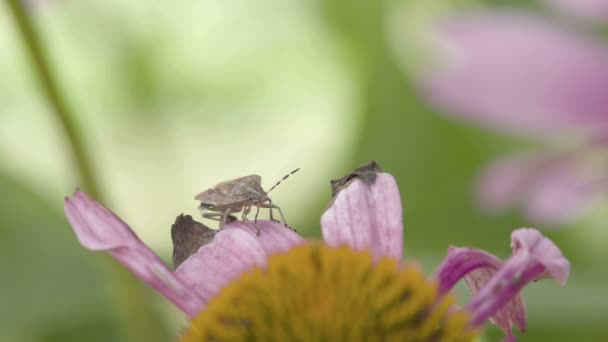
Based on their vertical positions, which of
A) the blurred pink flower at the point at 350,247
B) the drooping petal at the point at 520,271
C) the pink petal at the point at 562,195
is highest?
the pink petal at the point at 562,195

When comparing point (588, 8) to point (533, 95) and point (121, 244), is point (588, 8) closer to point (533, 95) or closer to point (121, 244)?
point (533, 95)

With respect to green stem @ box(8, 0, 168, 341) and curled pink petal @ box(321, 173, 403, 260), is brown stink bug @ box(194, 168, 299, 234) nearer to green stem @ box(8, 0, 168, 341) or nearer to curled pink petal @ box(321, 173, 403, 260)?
curled pink petal @ box(321, 173, 403, 260)

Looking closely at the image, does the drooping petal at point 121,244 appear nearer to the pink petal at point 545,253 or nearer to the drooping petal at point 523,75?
the pink petal at point 545,253

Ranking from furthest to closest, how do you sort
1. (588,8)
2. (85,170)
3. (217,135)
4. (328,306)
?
(217,135) < (588,8) < (85,170) < (328,306)

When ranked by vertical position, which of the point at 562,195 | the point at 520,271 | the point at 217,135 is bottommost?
the point at 520,271

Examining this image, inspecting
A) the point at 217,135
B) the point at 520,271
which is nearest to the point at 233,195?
the point at 520,271

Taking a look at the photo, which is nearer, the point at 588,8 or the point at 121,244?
the point at 121,244

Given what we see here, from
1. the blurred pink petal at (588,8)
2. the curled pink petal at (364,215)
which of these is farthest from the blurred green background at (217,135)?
the curled pink petal at (364,215)

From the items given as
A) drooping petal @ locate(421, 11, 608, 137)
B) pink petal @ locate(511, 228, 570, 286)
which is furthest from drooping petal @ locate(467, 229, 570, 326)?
drooping petal @ locate(421, 11, 608, 137)
